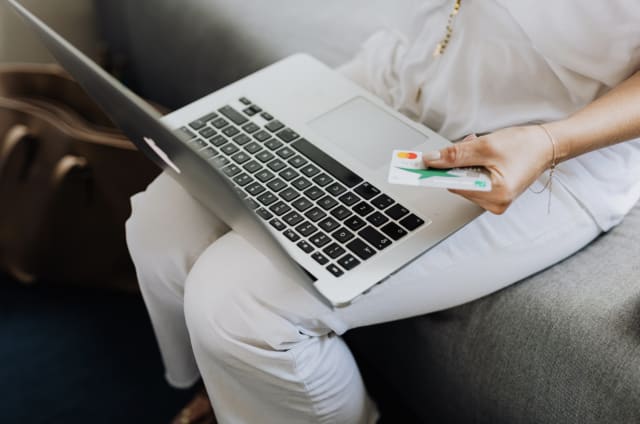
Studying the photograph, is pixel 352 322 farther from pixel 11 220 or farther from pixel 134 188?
pixel 11 220

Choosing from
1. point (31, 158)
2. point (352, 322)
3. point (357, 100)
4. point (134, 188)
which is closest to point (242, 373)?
point (352, 322)

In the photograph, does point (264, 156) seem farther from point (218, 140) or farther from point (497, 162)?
point (497, 162)

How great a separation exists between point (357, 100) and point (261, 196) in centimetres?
22

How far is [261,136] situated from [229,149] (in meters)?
0.04

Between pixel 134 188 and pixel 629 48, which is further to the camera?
pixel 134 188

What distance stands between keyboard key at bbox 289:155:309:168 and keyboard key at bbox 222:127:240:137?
0.30 feet

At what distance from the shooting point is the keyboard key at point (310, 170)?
2.76ft

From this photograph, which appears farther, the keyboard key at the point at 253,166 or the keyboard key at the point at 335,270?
the keyboard key at the point at 253,166

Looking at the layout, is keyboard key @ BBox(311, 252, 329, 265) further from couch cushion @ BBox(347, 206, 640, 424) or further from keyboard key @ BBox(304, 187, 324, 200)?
couch cushion @ BBox(347, 206, 640, 424)

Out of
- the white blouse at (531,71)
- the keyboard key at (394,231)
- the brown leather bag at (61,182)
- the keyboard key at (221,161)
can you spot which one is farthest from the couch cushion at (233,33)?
the keyboard key at (394,231)

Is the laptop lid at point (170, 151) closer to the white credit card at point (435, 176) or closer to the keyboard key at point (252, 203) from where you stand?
the keyboard key at point (252, 203)

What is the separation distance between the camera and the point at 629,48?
2.65 feet

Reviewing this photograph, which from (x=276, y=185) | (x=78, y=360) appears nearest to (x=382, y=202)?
(x=276, y=185)

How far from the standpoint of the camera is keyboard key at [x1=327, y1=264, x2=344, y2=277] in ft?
2.39
